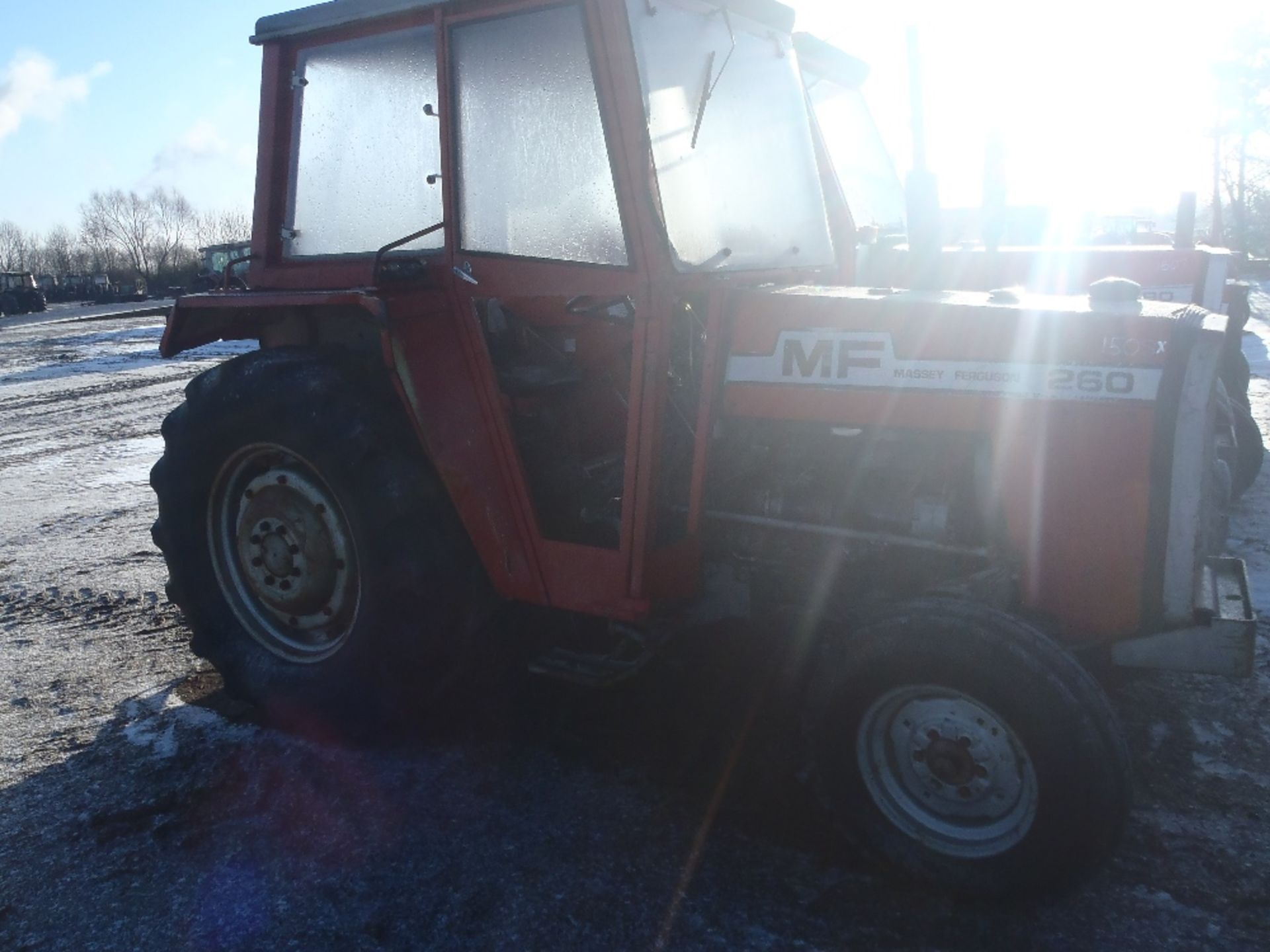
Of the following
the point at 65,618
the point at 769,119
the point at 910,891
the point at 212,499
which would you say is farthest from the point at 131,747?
the point at 769,119

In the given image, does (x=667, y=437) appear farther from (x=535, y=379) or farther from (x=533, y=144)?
(x=533, y=144)

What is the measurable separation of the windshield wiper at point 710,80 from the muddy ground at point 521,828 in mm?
1740

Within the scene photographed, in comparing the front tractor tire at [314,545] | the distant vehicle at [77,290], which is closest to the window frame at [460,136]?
the front tractor tire at [314,545]

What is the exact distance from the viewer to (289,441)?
344 cm

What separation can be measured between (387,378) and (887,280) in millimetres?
2597

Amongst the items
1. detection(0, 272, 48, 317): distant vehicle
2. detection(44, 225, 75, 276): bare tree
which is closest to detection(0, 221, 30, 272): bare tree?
detection(44, 225, 75, 276): bare tree

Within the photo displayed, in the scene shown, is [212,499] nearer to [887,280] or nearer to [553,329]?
[553,329]

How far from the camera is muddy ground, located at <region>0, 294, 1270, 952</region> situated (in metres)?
2.62

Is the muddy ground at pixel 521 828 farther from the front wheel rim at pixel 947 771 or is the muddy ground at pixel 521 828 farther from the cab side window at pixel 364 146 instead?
the cab side window at pixel 364 146

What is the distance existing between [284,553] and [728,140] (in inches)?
79.6

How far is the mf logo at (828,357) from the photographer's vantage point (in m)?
2.95

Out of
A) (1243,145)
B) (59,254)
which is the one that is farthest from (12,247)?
(1243,145)

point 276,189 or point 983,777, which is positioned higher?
point 276,189

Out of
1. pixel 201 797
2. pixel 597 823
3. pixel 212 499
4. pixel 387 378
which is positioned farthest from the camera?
pixel 212 499
